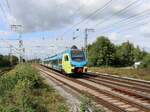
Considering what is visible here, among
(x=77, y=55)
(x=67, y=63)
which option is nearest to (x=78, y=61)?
(x=77, y=55)

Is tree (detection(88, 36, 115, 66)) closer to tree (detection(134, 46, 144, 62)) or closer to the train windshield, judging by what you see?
tree (detection(134, 46, 144, 62))

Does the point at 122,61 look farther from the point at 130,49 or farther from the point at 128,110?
the point at 128,110

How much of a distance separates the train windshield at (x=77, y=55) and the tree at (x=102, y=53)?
73080mm

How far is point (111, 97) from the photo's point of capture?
2095 cm

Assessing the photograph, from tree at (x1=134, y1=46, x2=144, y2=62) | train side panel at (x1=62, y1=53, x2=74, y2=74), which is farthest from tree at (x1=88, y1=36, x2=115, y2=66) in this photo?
train side panel at (x1=62, y1=53, x2=74, y2=74)

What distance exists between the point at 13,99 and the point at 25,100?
3149 millimetres

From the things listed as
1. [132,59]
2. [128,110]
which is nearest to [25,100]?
[128,110]

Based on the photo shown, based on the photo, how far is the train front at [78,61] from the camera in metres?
41.3

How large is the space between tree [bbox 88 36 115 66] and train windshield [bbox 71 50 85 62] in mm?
73080

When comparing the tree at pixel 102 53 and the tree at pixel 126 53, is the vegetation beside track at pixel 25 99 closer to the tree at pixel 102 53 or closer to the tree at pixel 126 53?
the tree at pixel 102 53

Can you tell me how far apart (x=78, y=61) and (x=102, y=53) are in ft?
263

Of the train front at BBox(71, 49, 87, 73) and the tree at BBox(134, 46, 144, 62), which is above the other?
the tree at BBox(134, 46, 144, 62)

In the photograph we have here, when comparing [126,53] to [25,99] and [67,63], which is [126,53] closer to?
[67,63]

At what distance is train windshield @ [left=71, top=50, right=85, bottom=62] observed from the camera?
4184 centimetres
